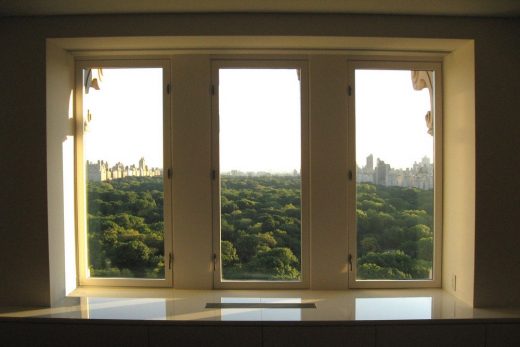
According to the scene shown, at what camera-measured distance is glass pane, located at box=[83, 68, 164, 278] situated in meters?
2.78

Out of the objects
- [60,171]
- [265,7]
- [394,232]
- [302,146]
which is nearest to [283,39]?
[265,7]

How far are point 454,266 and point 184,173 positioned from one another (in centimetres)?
196

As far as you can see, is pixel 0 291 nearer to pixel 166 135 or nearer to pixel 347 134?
pixel 166 135

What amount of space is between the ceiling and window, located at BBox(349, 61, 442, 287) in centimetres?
50

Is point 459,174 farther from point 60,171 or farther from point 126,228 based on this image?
point 60,171

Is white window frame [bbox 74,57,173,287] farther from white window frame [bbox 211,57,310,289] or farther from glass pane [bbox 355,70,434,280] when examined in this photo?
glass pane [bbox 355,70,434,280]

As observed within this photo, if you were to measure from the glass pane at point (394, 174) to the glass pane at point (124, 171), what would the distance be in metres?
1.46

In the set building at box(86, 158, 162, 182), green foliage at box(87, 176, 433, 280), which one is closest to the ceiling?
building at box(86, 158, 162, 182)

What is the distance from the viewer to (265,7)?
2307mm

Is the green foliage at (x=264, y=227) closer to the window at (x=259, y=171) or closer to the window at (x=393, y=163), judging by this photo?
the window at (x=259, y=171)

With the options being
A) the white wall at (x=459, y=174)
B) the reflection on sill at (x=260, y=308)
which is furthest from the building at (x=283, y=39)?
the reflection on sill at (x=260, y=308)

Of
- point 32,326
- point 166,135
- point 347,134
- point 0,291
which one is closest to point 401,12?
point 347,134

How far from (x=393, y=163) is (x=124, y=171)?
1933 millimetres

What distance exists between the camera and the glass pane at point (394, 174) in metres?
2.78
